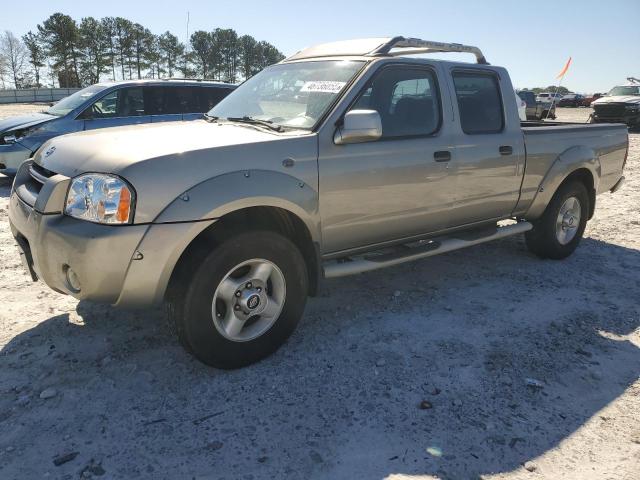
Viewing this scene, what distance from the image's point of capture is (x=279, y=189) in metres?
2.95

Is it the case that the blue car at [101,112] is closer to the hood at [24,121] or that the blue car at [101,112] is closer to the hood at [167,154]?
the hood at [24,121]

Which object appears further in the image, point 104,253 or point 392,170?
point 392,170

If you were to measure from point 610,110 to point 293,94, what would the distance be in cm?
2107

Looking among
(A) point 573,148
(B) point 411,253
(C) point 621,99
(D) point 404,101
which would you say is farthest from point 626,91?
(B) point 411,253

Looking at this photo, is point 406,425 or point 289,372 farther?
point 289,372

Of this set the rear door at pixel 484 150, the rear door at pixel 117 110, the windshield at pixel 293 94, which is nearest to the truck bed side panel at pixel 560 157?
the rear door at pixel 484 150

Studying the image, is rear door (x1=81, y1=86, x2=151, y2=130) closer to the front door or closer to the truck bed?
the front door

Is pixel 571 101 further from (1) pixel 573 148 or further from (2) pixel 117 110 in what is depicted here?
(2) pixel 117 110

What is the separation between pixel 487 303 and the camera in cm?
416

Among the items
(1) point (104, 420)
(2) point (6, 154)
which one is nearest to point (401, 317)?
(1) point (104, 420)

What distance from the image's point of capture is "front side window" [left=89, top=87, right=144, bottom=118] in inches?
306

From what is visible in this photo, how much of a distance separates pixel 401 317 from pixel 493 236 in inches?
51.5

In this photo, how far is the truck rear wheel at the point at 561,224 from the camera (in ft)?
16.6

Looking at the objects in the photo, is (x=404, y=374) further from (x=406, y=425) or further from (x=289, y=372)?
(x=289, y=372)
